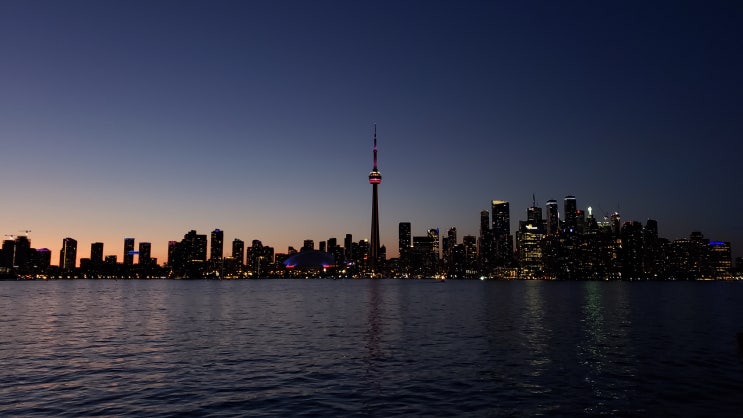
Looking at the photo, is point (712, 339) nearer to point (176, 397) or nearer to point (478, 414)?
point (478, 414)

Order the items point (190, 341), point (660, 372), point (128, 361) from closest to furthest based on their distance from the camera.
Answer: point (660, 372)
point (128, 361)
point (190, 341)

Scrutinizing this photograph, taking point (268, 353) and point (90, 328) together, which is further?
point (90, 328)

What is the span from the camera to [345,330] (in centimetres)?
5347

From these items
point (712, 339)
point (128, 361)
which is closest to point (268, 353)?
point (128, 361)

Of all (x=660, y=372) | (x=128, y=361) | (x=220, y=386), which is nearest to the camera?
(x=220, y=386)

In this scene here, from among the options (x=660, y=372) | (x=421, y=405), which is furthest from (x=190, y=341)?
(x=660, y=372)

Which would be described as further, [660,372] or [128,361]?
[128,361]

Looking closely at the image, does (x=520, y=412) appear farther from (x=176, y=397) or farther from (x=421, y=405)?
(x=176, y=397)

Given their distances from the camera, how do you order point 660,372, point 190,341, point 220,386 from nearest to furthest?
point 220,386 → point 660,372 → point 190,341

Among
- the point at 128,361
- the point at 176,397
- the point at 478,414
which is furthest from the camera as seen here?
the point at 128,361

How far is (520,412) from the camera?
72.1 ft

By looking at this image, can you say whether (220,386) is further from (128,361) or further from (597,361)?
(597,361)

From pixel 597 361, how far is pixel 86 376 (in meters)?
29.6

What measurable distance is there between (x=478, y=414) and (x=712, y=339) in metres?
38.2
